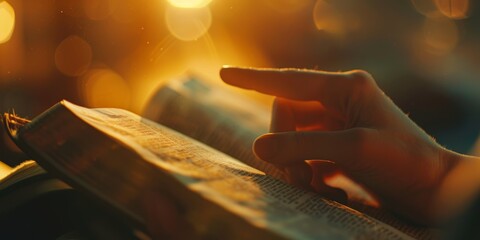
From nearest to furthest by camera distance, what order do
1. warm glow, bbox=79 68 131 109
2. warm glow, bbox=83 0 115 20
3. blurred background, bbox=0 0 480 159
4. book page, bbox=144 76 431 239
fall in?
1. book page, bbox=144 76 431 239
2. blurred background, bbox=0 0 480 159
3. warm glow, bbox=83 0 115 20
4. warm glow, bbox=79 68 131 109

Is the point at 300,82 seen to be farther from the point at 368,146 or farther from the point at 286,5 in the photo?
the point at 286,5

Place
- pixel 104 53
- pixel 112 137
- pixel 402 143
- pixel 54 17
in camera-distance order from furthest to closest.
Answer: pixel 104 53, pixel 54 17, pixel 402 143, pixel 112 137

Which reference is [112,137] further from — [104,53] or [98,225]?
[104,53]

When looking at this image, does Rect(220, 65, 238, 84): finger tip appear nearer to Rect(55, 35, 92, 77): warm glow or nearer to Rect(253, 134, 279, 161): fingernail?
Rect(253, 134, 279, 161): fingernail

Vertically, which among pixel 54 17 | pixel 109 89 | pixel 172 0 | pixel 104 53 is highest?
pixel 172 0

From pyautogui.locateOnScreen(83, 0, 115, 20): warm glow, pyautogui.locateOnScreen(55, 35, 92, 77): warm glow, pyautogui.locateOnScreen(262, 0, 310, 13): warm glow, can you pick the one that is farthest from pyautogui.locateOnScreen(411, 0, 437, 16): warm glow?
pyautogui.locateOnScreen(55, 35, 92, 77): warm glow

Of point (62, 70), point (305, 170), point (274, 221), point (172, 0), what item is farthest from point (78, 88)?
point (274, 221)
